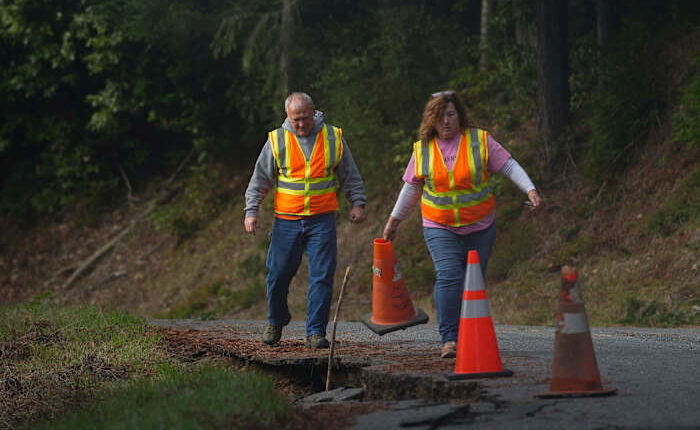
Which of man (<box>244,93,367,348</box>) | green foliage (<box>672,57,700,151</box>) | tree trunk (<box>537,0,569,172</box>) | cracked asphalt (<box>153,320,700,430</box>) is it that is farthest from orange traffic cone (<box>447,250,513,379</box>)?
tree trunk (<box>537,0,569,172</box>)

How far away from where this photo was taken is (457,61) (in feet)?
59.3

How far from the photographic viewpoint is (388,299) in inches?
293

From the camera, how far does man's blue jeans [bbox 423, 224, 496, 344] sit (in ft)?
21.2

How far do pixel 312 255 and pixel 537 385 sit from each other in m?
2.53

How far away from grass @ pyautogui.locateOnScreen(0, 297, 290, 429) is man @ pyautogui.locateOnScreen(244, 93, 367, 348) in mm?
1094

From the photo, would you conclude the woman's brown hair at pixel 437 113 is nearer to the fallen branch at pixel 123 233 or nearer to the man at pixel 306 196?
the man at pixel 306 196

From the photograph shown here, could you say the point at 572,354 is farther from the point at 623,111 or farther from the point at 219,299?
the point at 219,299

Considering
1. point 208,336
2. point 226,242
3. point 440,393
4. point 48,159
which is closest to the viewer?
point 440,393

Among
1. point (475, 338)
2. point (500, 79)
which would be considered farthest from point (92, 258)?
point (475, 338)

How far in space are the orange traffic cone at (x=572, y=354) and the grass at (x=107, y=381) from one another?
1.56 meters

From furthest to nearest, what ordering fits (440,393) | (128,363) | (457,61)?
(457,61) → (128,363) → (440,393)

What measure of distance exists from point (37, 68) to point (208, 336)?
16.4 metres

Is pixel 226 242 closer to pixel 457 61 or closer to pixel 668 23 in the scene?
pixel 457 61

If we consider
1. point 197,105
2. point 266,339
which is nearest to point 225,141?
point 197,105
